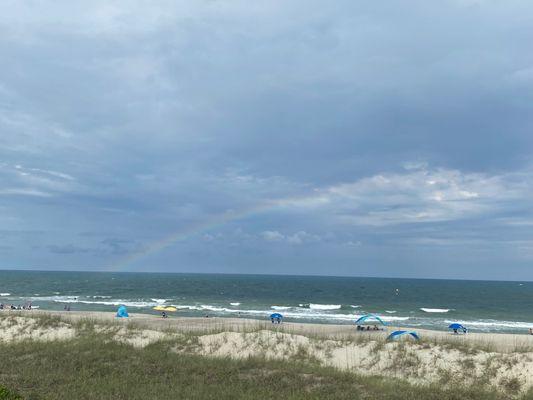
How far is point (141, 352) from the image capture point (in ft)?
61.8

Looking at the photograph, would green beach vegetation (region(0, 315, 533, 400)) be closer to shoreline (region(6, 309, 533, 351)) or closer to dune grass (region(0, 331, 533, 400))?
Result: dune grass (region(0, 331, 533, 400))

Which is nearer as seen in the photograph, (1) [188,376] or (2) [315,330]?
(1) [188,376]

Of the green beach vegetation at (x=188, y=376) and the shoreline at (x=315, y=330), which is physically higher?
the green beach vegetation at (x=188, y=376)

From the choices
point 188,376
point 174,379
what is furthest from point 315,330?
point 174,379

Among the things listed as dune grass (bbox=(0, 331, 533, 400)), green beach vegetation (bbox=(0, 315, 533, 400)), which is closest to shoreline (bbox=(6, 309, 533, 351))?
green beach vegetation (bbox=(0, 315, 533, 400))

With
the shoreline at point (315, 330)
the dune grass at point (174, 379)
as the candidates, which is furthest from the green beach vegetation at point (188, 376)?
the shoreline at point (315, 330)

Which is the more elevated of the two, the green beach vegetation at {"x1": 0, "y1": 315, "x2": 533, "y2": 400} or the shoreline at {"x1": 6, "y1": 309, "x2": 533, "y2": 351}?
the green beach vegetation at {"x1": 0, "y1": 315, "x2": 533, "y2": 400}

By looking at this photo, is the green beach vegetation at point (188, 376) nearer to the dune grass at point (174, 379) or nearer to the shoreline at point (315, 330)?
the dune grass at point (174, 379)

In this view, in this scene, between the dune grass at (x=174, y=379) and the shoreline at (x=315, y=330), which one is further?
the shoreline at (x=315, y=330)

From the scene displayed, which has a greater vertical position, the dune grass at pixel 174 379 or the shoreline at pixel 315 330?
the dune grass at pixel 174 379

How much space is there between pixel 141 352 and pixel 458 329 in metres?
32.4

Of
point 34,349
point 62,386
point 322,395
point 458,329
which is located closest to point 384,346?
point 322,395

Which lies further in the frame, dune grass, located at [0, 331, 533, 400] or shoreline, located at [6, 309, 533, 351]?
shoreline, located at [6, 309, 533, 351]

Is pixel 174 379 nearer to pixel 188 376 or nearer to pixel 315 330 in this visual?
pixel 188 376
